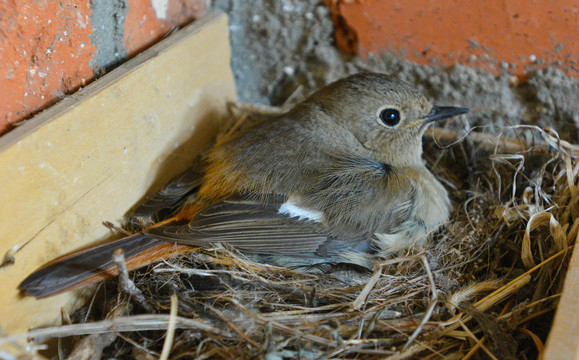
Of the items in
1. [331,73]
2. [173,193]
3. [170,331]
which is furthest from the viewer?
[331,73]

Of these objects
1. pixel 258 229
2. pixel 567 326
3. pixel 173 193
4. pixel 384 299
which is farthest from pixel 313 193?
pixel 567 326

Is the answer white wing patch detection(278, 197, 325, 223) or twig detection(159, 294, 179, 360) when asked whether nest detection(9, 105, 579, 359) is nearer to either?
twig detection(159, 294, 179, 360)

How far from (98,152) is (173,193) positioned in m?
0.36

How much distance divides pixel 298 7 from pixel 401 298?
1747 mm

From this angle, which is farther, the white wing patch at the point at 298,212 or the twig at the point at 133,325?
the white wing patch at the point at 298,212

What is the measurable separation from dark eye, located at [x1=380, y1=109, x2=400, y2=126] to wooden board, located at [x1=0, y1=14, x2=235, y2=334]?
925 millimetres

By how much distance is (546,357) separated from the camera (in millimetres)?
1251

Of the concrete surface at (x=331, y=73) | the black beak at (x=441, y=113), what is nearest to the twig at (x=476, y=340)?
the black beak at (x=441, y=113)

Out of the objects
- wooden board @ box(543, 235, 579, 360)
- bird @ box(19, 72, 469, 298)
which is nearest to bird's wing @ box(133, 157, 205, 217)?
bird @ box(19, 72, 469, 298)

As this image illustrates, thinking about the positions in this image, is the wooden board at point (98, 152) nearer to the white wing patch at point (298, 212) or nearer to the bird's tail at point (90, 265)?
the bird's tail at point (90, 265)

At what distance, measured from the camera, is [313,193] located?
1925 millimetres

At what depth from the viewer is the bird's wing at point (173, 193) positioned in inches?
80.4

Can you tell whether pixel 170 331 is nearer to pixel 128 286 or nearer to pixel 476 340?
pixel 128 286

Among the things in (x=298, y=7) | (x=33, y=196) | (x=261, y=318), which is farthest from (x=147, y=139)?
(x=298, y=7)
